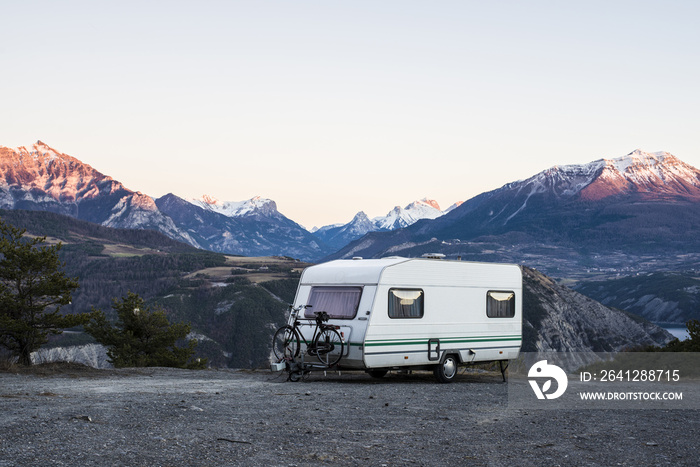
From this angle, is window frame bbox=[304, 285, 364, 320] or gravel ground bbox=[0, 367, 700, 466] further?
window frame bbox=[304, 285, 364, 320]

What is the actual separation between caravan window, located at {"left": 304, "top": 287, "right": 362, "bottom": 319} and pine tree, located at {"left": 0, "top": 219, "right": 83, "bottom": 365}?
9.51 meters

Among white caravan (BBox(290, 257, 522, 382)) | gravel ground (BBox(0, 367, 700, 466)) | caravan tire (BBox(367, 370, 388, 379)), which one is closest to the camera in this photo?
gravel ground (BBox(0, 367, 700, 466))

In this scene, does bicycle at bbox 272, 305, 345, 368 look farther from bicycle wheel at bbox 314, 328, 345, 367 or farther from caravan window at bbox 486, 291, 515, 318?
caravan window at bbox 486, 291, 515, 318

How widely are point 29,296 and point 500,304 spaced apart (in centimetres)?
1567

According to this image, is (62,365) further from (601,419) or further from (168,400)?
(601,419)

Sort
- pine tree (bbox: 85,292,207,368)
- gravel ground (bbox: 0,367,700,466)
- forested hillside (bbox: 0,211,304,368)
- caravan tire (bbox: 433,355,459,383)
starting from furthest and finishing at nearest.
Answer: forested hillside (bbox: 0,211,304,368), pine tree (bbox: 85,292,207,368), caravan tire (bbox: 433,355,459,383), gravel ground (bbox: 0,367,700,466)

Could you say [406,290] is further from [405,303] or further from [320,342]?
[320,342]

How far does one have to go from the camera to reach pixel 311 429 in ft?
32.8

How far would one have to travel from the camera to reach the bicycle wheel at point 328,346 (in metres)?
16.8

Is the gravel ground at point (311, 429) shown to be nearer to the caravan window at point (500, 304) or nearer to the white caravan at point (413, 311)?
the white caravan at point (413, 311)

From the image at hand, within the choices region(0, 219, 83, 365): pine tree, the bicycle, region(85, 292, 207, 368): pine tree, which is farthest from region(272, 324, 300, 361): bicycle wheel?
region(85, 292, 207, 368): pine tree

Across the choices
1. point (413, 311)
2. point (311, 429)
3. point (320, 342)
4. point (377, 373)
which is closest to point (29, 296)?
point (320, 342)

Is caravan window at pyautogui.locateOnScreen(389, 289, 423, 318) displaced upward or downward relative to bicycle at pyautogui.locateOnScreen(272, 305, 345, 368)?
upward

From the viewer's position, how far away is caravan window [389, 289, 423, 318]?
17188 mm
